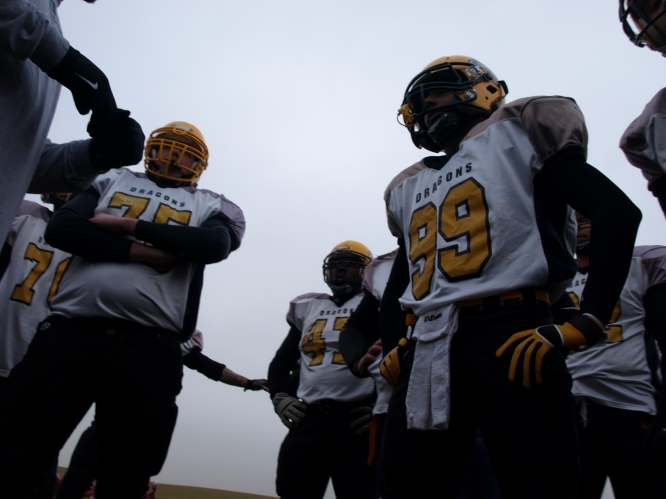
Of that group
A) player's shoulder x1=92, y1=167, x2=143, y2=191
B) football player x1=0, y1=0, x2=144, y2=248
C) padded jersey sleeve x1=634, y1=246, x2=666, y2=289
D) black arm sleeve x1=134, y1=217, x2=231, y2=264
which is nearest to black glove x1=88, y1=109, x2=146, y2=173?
football player x1=0, y1=0, x2=144, y2=248

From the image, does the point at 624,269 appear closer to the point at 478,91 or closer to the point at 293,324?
the point at 478,91

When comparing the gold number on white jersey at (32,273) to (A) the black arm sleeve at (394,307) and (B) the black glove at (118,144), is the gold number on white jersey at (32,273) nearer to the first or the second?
(B) the black glove at (118,144)

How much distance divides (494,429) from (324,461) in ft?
7.59

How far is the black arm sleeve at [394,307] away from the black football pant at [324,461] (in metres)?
1.44

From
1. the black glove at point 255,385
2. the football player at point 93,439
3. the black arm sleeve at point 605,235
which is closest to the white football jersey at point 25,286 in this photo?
the football player at point 93,439

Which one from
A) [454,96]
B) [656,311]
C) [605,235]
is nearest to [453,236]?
[605,235]

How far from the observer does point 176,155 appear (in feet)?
10.1

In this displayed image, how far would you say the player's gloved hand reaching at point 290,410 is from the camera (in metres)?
3.83

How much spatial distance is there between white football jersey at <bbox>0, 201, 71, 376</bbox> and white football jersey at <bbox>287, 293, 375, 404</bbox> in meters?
1.77

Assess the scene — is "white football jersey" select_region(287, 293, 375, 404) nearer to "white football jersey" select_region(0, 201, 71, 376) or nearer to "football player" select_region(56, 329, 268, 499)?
"football player" select_region(56, 329, 268, 499)

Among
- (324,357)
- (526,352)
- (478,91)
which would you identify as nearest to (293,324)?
(324,357)

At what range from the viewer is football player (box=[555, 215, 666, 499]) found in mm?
3078

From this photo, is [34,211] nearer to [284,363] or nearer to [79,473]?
[79,473]

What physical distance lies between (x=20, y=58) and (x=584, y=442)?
133 inches
